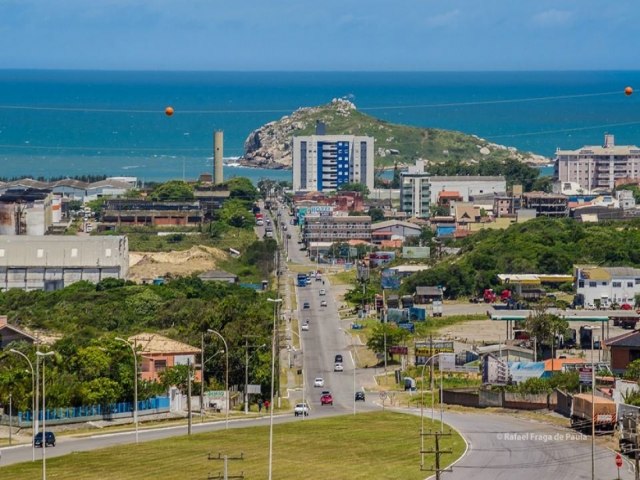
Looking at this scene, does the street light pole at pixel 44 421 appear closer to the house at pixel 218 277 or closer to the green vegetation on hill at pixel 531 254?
the green vegetation on hill at pixel 531 254

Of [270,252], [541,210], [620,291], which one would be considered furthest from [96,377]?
[541,210]

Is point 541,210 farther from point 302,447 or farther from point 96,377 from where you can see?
point 302,447

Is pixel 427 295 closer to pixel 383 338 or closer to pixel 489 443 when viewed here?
pixel 383 338

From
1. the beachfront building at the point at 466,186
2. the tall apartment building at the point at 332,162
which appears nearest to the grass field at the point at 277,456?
the beachfront building at the point at 466,186

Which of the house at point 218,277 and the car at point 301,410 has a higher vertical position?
the house at point 218,277

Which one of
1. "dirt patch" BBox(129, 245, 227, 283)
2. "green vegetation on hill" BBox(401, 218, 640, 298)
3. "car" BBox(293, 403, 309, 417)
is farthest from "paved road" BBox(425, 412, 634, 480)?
"dirt patch" BBox(129, 245, 227, 283)

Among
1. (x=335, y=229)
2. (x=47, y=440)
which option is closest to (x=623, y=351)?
(x=47, y=440)
